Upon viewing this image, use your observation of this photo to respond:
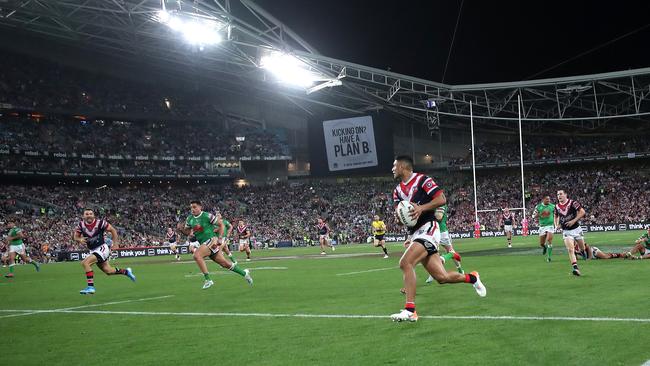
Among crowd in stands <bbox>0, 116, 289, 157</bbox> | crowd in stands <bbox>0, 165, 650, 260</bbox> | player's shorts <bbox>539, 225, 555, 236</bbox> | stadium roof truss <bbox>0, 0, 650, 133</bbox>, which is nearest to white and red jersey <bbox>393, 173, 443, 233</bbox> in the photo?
player's shorts <bbox>539, 225, 555, 236</bbox>

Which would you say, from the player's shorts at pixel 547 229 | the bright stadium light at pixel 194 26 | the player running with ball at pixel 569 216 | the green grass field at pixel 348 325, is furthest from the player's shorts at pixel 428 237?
the bright stadium light at pixel 194 26

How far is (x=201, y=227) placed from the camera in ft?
55.8

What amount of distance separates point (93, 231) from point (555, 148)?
63.9 metres

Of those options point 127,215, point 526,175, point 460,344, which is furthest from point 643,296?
point 526,175

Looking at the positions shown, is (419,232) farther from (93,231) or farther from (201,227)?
(93,231)

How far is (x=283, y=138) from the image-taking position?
8031 centimetres

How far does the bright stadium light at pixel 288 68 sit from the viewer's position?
5055 cm

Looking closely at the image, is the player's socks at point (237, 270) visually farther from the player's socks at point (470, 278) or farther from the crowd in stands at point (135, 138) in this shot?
the crowd in stands at point (135, 138)

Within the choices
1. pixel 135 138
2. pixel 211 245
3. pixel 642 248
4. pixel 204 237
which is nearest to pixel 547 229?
pixel 642 248

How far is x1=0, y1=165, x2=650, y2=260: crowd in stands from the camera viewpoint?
57.6 metres

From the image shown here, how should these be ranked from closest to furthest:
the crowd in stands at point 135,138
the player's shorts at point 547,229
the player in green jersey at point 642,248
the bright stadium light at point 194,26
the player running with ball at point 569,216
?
the player running with ball at point 569,216 < the player in green jersey at point 642,248 < the player's shorts at point 547,229 < the bright stadium light at point 194,26 < the crowd in stands at point 135,138

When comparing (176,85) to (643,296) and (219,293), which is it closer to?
(219,293)

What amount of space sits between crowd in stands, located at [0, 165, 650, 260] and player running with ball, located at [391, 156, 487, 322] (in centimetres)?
4697

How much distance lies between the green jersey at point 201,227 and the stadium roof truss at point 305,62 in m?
26.1
